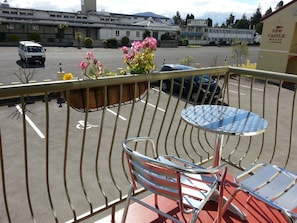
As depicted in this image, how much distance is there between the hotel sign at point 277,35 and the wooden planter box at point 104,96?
15.0 m

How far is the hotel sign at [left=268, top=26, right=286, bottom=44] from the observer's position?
14.1m

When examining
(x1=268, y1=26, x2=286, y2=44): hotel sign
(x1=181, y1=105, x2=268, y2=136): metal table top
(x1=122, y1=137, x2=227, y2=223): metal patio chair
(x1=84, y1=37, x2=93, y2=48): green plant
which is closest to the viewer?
(x1=122, y1=137, x2=227, y2=223): metal patio chair

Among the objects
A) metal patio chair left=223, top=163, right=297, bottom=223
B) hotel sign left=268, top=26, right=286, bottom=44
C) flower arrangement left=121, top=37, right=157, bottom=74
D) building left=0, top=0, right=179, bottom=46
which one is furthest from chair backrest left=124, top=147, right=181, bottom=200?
building left=0, top=0, right=179, bottom=46

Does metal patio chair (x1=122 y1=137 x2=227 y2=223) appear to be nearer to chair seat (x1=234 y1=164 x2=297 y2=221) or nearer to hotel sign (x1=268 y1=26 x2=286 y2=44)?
chair seat (x1=234 y1=164 x2=297 y2=221)

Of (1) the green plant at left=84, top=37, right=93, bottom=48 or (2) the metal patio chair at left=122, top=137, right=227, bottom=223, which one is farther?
(1) the green plant at left=84, top=37, right=93, bottom=48

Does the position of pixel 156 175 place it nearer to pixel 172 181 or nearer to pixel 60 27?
pixel 172 181

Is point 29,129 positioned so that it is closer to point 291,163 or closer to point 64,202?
point 64,202

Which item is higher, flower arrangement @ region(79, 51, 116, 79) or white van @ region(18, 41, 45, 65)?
flower arrangement @ region(79, 51, 116, 79)

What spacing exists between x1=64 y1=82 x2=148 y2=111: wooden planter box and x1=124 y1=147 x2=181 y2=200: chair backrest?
0.47 meters

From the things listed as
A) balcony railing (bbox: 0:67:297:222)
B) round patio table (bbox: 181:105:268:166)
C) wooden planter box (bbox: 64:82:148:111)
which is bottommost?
balcony railing (bbox: 0:67:297:222)

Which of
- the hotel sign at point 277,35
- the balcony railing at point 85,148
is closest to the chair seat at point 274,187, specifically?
the balcony railing at point 85,148

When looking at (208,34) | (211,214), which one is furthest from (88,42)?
(211,214)

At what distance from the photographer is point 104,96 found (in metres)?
1.69

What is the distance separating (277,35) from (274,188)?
50.2 ft
